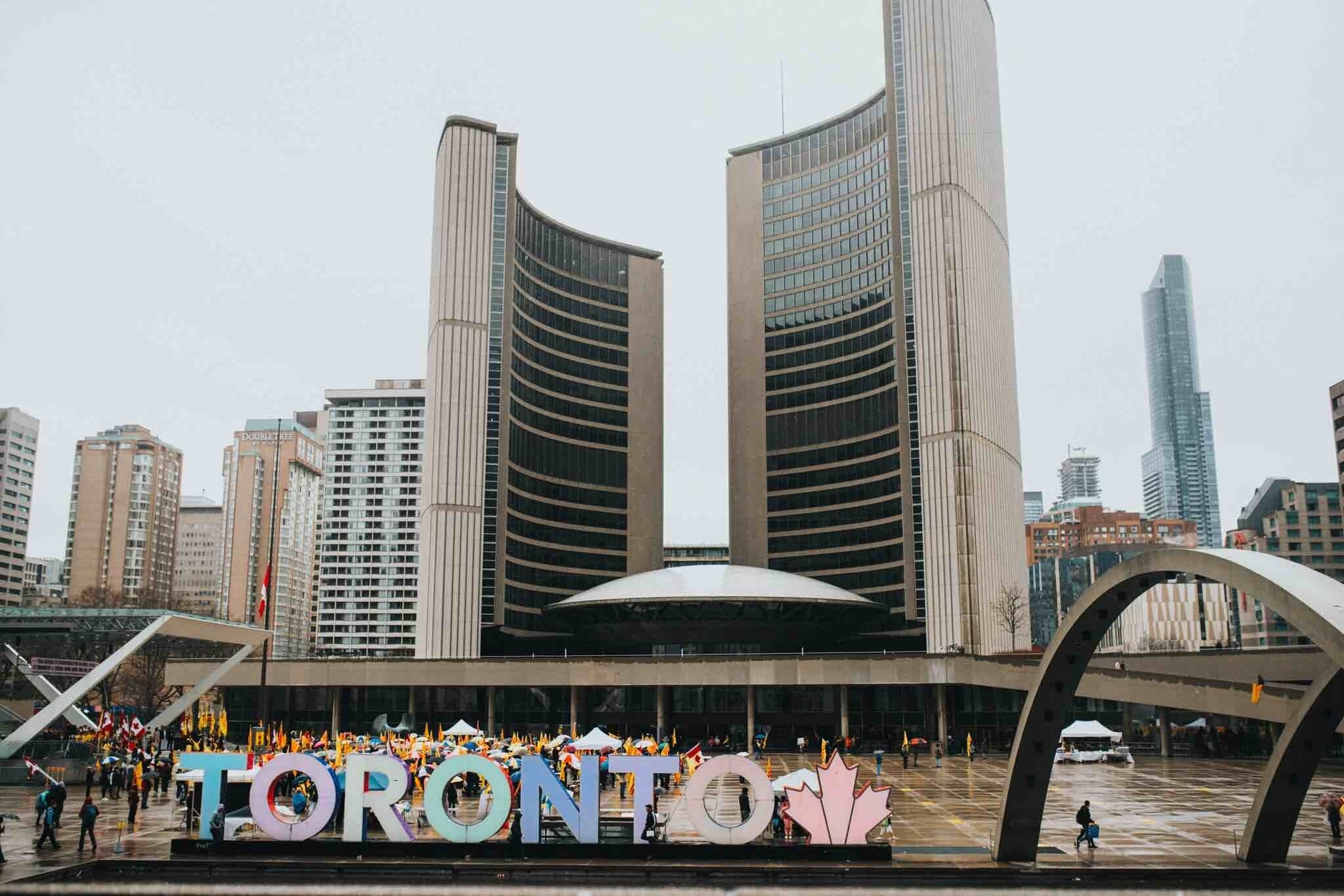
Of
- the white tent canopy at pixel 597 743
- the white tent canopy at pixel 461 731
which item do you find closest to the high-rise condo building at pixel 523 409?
the white tent canopy at pixel 461 731

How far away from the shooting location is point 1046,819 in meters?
36.5

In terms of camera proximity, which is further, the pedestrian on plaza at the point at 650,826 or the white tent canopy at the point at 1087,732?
the white tent canopy at the point at 1087,732

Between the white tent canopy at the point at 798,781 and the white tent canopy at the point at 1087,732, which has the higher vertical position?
the white tent canopy at the point at 798,781

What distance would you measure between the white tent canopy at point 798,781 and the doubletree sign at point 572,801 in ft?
10.1

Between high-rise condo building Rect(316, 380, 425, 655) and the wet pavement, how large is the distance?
5781 inches

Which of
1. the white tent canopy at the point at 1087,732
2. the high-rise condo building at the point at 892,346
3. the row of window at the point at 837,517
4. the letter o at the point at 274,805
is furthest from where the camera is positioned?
the row of window at the point at 837,517

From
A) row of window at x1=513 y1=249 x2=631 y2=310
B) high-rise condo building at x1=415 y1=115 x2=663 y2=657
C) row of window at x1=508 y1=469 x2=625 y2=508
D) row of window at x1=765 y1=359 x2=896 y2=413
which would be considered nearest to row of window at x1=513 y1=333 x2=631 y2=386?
high-rise condo building at x1=415 y1=115 x2=663 y2=657

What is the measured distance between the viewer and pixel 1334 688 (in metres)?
24.6

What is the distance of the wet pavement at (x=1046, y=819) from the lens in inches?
1097

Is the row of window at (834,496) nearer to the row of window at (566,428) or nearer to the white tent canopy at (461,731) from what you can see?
the row of window at (566,428)

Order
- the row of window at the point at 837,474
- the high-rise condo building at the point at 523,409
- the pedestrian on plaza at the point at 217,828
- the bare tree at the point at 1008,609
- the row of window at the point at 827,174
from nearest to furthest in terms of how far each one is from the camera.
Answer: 1. the pedestrian on plaza at the point at 217,828
2. the bare tree at the point at 1008,609
3. the high-rise condo building at the point at 523,409
4. the row of window at the point at 837,474
5. the row of window at the point at 827,174

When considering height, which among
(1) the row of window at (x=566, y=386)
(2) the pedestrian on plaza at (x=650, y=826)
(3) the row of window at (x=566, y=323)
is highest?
(3) the row of window at (x=566, y=323)

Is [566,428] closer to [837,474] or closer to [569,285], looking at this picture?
[569,285]

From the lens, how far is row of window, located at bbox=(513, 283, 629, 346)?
112 m
